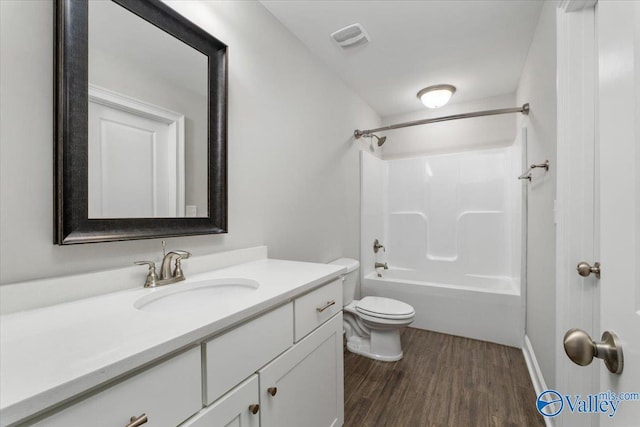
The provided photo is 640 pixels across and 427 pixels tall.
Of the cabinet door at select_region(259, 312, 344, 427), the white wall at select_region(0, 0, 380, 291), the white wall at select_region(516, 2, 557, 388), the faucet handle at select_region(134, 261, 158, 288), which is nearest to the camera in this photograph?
the white wall at select_region(0, 0, 380, 291)

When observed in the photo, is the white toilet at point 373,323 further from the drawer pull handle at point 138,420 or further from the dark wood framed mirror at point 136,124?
the drawer pull handle at point 138,420

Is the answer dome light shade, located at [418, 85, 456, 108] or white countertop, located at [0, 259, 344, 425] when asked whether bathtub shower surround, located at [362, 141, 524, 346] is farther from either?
white countertop, located at [0, 259, 344, 425]

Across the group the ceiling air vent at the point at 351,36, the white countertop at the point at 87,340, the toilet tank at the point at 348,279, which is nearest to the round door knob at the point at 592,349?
the white countertop at the point at 87,340

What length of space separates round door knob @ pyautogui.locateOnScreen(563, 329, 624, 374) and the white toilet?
5.25 feet

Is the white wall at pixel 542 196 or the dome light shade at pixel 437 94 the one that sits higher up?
the dome light shade at pixel 437 94

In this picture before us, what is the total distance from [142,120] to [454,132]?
314cm

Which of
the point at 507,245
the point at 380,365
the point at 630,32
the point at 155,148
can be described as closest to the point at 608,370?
the point at 630,32

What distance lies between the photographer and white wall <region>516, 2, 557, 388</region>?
1427mm

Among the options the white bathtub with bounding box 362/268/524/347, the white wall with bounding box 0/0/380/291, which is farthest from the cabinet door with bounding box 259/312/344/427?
the white bathtub with bounding box 362/268/524/347

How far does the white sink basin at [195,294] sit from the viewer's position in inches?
37.9

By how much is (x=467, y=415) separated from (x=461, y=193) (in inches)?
87.1

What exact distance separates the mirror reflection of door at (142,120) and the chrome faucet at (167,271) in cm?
17

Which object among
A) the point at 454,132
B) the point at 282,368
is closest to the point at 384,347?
the point at 282,368

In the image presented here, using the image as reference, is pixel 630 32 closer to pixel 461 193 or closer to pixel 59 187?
pixel 59 187
